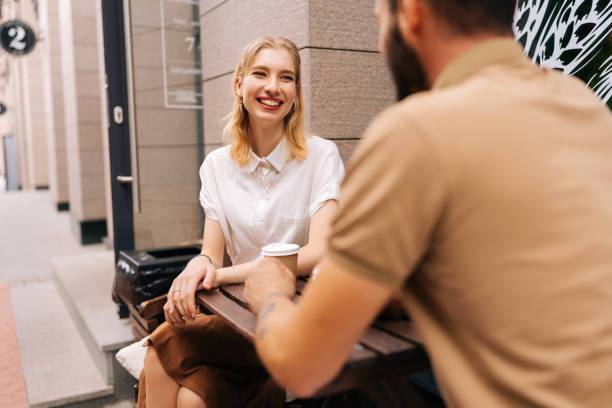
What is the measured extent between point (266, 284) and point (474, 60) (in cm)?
65

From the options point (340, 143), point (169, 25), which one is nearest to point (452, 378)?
point (340, 143)

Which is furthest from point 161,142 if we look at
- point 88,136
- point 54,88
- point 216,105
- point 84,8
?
point 54,88

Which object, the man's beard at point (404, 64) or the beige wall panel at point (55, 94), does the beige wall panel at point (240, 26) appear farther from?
the beige wall panel at point (55, 94)

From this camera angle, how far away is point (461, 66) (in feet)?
2.86

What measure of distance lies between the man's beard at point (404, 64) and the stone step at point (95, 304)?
279 cm

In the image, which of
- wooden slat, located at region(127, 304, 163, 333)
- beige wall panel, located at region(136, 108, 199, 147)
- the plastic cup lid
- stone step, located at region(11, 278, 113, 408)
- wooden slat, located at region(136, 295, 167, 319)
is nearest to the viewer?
the plastic cup lid

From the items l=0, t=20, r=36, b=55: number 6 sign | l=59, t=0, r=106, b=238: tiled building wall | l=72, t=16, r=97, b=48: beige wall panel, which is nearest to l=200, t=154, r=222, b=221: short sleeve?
l=59, t=0, r=106, b=238: tiled building wall

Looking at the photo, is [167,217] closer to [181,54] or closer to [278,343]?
[181,54]

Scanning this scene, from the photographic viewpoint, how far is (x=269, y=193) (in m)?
2.17

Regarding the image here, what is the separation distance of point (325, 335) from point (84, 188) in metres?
7.39

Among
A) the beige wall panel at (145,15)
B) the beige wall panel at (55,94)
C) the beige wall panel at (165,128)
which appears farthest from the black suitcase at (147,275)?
the beige wall panel at (55,94)

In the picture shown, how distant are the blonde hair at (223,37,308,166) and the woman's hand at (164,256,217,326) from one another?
62cm

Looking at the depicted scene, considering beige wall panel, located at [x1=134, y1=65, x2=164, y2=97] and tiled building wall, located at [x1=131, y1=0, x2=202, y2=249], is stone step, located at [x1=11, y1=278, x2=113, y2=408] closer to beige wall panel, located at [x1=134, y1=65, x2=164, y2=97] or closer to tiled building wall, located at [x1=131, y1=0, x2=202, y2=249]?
tiled building wall, located at [x1=131, y1=0, x2=202, y2=249]

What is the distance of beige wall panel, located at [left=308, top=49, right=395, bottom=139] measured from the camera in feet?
8.86
